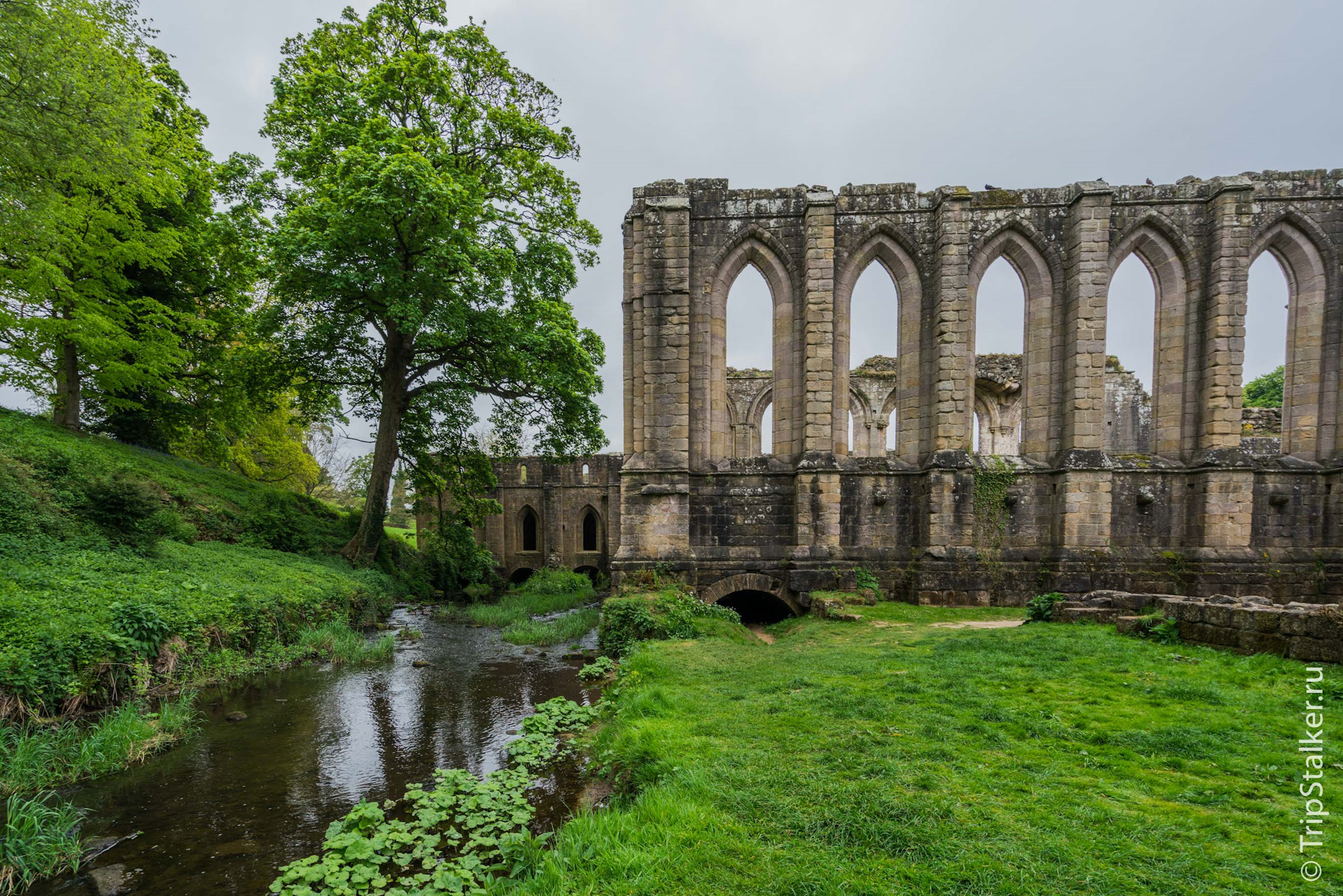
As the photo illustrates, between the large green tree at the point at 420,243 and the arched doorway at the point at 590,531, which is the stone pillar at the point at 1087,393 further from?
the arched doorway at the point at 590,531

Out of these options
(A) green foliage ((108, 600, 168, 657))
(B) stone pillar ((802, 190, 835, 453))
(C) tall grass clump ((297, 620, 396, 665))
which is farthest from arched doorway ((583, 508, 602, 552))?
(A) green foliage ((108, 600, 168, 657))

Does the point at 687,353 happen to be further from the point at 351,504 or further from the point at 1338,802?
the point at 351,504

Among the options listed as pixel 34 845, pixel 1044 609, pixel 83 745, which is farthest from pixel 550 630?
pixel 1044 609

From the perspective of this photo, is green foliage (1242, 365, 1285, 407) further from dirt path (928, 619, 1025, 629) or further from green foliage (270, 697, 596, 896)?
green foliage (270, 697, 596, 896)

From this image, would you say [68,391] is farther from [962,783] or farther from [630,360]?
[962,783]

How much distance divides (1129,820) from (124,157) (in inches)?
584

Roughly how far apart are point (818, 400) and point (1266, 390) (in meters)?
35.4

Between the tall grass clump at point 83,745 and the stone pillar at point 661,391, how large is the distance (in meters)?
6.85

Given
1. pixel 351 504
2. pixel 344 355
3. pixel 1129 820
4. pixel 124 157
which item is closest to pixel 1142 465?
pixel 1129 820

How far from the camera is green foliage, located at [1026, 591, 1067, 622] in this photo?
8.57 meters

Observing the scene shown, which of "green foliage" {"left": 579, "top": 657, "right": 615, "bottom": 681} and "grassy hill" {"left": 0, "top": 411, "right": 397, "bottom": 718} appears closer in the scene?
"grassy hill" {"left": 0, "top": 411, "right": 397, "bottom": 718}

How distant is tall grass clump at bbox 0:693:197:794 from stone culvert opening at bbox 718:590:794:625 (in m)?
9.21

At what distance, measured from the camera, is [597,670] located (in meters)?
8.33

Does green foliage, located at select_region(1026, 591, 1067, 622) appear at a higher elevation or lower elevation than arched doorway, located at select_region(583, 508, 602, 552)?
higher
